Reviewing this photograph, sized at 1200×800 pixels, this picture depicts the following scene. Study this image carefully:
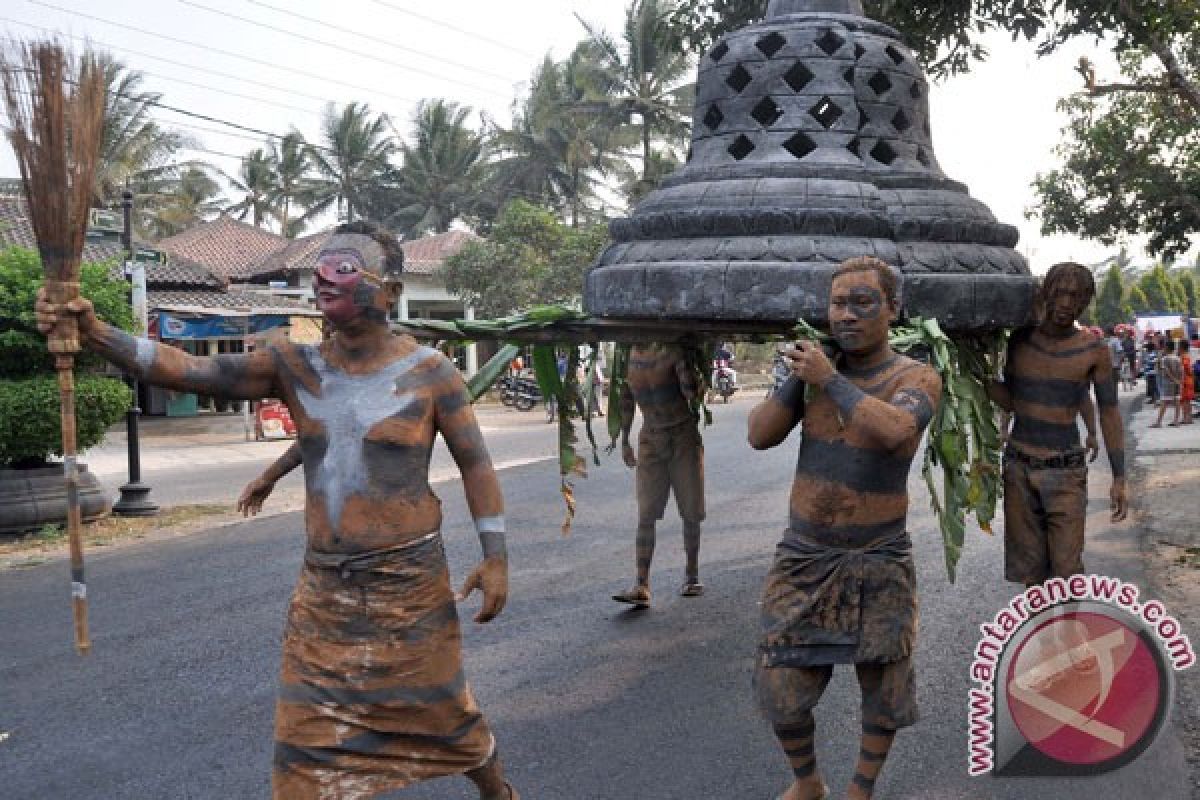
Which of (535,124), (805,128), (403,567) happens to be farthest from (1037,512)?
(535,124)

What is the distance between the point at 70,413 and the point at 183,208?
31110 mm

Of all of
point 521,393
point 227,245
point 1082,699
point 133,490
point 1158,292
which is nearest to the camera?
point 1082,699

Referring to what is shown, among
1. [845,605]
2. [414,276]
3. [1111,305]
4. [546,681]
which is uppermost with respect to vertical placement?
[414,276]

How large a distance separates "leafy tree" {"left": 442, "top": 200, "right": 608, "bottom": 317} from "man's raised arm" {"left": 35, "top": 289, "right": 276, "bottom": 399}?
2205cm

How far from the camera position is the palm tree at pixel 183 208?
31.0 meters

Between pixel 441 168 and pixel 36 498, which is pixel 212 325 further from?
pixel 441 168

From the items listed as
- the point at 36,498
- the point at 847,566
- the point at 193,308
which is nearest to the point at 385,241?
the point at 847,566

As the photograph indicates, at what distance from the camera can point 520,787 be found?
3893 millimetres

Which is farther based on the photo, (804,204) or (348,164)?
(348,164)

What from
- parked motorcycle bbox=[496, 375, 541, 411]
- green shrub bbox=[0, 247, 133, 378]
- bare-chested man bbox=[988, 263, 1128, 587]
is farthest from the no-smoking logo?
parked motorcycle bbox=[496, 375, 541, 411]

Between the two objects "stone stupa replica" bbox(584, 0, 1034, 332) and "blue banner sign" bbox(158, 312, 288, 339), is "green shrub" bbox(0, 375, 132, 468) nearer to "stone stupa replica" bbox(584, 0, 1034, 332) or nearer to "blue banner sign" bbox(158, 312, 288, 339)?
"stone stupa replica" bbox(584, 0, 1034, 332)

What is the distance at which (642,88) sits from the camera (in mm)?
30203

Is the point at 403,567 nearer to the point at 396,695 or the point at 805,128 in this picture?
the point at 396,695

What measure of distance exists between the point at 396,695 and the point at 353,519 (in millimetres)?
501
